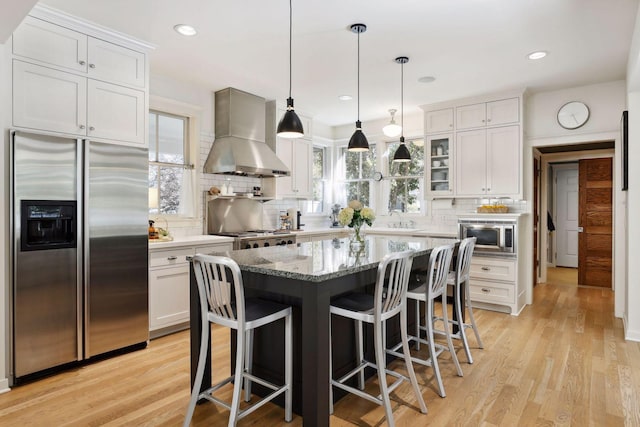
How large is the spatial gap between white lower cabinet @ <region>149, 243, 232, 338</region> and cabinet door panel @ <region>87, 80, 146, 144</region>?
105 centimetres

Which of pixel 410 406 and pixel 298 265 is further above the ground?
pixel 298 265

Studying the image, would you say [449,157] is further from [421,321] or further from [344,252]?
[344,252]

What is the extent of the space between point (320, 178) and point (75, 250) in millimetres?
4427

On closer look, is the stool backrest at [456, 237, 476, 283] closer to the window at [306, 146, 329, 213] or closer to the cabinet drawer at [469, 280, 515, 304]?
the cabinet drawer at [469, 280, 515, 304]

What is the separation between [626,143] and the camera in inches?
148

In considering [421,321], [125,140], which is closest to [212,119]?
[125,140]

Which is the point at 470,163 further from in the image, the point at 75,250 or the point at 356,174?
the point at 75,250

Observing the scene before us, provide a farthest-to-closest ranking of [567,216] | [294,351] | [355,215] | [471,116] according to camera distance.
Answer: [567,216] → [471,116] → [355,215] → [294,351]

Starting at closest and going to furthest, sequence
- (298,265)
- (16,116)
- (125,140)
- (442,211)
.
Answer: (298,265)
(16,116)
(125,140)
(442,211)

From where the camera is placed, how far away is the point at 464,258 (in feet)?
10.4

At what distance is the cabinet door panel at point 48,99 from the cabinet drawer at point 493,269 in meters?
4.34

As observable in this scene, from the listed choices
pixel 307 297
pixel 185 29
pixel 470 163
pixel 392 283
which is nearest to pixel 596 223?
pixel 470 163

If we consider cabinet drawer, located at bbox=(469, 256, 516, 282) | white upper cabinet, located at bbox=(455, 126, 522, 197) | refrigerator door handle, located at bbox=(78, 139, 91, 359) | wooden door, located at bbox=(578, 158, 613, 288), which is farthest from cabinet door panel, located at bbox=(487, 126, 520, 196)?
refrigerator door handle, located at bbox=(78, 139, 91, 359)

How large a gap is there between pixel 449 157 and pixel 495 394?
3398mm
